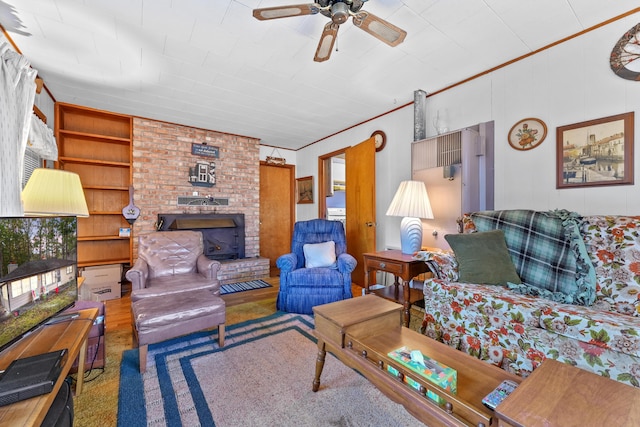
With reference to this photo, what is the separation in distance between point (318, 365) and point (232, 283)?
283cm

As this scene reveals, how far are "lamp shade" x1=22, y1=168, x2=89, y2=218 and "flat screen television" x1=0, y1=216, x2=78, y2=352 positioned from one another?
42 centimetres

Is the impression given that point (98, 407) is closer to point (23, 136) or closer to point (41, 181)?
point (41, 181)

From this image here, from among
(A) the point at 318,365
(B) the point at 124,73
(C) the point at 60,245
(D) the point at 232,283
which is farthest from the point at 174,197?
(A) the point at 318,365

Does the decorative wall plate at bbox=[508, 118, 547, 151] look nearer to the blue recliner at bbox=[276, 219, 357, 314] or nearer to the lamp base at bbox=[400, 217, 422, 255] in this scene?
the lamp base at bbox=[400, 217, 422, 255]

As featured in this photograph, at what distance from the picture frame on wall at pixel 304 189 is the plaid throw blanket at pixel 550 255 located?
3429 mm

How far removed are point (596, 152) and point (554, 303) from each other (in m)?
1.29

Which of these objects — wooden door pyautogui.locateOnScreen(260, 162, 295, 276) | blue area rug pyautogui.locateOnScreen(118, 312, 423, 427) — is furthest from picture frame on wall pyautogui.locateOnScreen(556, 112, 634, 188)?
wooden door pyautogui.locateOnScreen(260, 162, 295, 276)

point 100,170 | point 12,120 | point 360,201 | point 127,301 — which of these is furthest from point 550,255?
point 100,170

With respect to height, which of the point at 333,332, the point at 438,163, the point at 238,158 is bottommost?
the point at 333,332

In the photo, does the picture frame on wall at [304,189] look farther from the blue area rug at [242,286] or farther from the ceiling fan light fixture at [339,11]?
the ceiling fan light fixture at [339,11]

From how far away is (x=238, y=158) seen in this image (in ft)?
15.3

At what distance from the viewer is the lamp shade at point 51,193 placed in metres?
1.69

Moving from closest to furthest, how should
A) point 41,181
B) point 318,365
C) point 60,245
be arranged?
point 60,245, point 318,365, point 41,181

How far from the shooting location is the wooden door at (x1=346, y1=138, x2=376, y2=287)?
3559 millimetres
